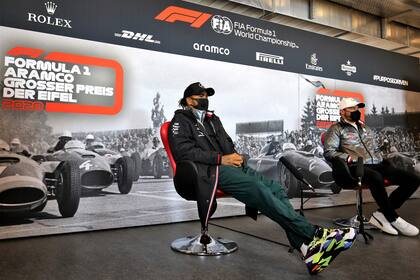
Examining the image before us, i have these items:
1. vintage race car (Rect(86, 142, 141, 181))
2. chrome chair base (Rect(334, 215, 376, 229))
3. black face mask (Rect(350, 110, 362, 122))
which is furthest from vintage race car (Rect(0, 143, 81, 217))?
black face mask (Rect(350, 110, 362, 122))

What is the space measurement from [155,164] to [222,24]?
1741mm

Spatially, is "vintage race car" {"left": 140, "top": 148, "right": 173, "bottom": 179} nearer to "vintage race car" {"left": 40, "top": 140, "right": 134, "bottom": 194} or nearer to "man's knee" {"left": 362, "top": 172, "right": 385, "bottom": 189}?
"vintage race car" {"left": 40, "top": 140, "right": 134, "bottom": 194}

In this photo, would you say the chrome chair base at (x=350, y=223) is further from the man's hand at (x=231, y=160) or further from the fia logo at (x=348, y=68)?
the fia logo at (x=348, y=68)

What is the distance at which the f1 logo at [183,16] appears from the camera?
11.9ft

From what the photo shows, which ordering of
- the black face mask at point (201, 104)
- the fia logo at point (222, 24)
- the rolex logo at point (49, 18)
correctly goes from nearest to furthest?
the black face mask at point (201, 104)
the rolex logo at point (49, 18)
the fia logo at point (222, 24)

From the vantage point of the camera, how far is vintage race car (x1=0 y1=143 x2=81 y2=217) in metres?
2.83

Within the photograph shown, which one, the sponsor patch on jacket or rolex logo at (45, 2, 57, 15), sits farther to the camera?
rolex logo at (45, 2, 57, 15)

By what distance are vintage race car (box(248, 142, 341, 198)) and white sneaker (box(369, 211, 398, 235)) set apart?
1025 mm

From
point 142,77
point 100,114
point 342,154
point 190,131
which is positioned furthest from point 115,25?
point 342,154

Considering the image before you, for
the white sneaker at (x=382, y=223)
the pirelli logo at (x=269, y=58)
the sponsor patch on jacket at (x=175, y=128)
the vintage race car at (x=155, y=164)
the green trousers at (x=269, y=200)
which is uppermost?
the pirelli logo at (x=269, y=58)

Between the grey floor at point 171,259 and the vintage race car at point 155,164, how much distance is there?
590 mm

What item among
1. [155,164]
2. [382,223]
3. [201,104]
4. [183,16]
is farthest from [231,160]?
[183,16]

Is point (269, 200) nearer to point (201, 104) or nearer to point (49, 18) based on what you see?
point (201, 104)

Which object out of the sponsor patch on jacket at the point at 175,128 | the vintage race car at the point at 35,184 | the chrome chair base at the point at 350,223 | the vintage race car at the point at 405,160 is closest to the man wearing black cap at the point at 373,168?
the chrome chair base at the point at 350,223
